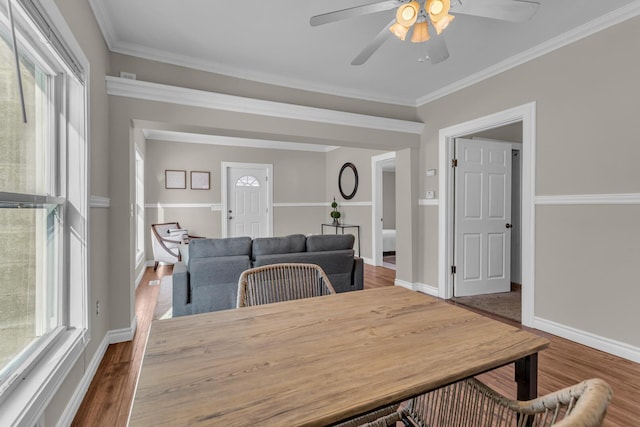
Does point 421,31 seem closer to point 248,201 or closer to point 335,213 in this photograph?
point 335,213

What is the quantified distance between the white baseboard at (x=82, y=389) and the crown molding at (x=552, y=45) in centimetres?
412

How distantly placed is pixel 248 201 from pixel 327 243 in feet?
12.5

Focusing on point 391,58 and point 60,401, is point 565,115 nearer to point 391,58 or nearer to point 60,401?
point 391,58

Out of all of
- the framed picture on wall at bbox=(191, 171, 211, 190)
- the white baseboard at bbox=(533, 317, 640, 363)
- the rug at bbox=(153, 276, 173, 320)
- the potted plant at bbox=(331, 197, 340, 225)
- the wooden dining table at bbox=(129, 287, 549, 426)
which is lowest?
the rug at bbox=(153, 276, 173, 320)

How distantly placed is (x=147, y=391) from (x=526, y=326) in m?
3.19

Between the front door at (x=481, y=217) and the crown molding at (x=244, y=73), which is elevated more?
the crown molding at (x=244, y=73)

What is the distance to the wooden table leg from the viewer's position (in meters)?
0.91

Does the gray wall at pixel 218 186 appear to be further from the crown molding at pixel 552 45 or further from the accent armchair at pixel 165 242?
the crown molding at pixel 552 45

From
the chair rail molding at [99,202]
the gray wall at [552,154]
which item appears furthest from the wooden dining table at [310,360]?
the chair rail molding at [99,202]

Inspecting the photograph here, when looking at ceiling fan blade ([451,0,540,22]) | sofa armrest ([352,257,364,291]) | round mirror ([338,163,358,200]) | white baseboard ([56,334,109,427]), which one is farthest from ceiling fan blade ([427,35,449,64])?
round mirror ([338,163,358,200])

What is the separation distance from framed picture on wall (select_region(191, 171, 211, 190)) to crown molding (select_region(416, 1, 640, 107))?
4352 mm

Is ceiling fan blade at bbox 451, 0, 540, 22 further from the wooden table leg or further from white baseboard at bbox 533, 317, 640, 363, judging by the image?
white baseboard at bbox 533, 317, 640, 363

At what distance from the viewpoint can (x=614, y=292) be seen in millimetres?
2289

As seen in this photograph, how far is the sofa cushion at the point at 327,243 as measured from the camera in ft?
10.0
